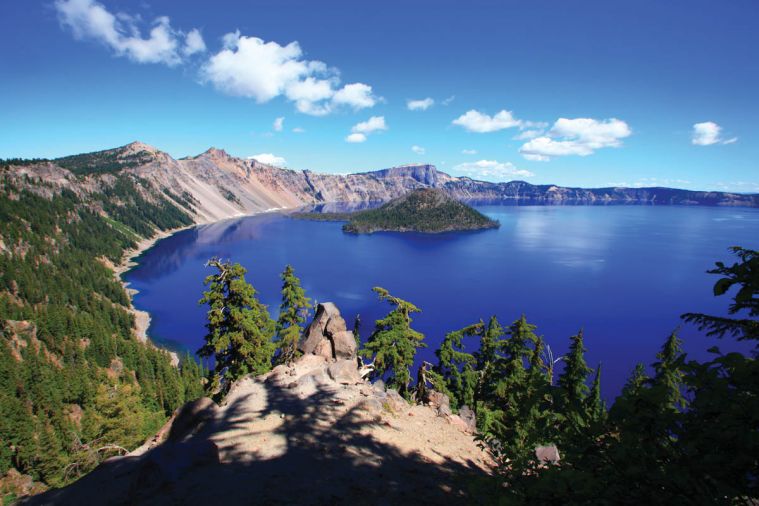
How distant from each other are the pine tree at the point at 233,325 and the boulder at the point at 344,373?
27.2 feet

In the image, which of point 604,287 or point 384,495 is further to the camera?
point 604,287

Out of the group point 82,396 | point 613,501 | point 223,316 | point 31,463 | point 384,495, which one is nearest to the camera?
point 613,501

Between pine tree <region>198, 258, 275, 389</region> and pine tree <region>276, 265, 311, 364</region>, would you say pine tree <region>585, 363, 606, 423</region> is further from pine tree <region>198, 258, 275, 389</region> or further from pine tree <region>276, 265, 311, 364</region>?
pine tree <region>276, 265, 311, 364</region>

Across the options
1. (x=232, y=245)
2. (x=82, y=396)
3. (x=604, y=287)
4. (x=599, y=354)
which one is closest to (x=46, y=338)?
(x=82, y=396)

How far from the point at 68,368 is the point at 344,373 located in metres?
64.6

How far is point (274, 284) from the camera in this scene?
11388 centimetres


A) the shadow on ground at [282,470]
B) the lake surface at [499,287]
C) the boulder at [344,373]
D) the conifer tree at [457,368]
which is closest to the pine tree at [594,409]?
the shadow on ground at [282,470]

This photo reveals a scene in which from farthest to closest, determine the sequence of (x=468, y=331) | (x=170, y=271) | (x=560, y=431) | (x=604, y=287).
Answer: (x=170, y=271) < (x=604, y=287) < (x=468, y=331) < (x=560, y=431)

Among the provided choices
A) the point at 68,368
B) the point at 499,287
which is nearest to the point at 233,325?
the point at 68,368

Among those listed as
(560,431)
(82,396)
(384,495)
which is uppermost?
(560,431)

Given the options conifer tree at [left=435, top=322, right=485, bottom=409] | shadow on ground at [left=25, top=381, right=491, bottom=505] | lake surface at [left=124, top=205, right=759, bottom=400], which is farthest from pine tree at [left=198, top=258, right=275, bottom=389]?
lake surface at [left=124, top=205, right=759, bottom=400]

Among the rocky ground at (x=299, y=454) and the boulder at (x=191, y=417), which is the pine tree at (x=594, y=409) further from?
the boulder at (x=191, y=417)

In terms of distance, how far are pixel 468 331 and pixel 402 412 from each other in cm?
1313

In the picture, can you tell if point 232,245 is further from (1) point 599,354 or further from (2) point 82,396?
(1) point 599,354
